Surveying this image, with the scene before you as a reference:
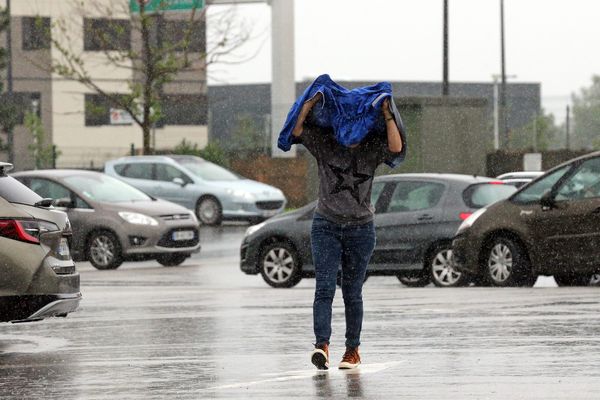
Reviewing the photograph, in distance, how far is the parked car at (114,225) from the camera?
24312 mm

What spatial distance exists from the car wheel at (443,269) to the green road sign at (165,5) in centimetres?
2556

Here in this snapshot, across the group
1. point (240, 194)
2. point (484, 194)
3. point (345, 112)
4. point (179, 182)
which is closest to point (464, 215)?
point (484, 194)

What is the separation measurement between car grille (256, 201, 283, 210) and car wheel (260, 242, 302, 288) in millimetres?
15496

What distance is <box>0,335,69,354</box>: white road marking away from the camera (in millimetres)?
11992

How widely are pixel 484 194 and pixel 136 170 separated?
17507 mm

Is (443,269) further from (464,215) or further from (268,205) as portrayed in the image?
(268,205)

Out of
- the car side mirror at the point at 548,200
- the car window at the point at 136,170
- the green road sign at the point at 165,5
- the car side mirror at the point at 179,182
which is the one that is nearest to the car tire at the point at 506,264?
the car side mirror at the point at 548,200

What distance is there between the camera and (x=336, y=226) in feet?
32.0

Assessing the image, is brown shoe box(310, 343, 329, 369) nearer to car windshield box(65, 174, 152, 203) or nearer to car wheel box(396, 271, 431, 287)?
car wheel box(396, 271, 431, 287)

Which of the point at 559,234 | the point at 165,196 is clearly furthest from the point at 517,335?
the point at 165,196

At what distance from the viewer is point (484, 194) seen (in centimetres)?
1989

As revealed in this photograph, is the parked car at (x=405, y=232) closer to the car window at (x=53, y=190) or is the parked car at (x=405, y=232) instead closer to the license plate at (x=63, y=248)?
the car window at (x=53, y=190)

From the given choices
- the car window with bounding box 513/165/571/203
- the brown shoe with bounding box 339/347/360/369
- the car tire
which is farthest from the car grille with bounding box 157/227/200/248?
the brown shoe with bounding box 339/347/360/369

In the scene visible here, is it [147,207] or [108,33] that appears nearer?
[147,207]
